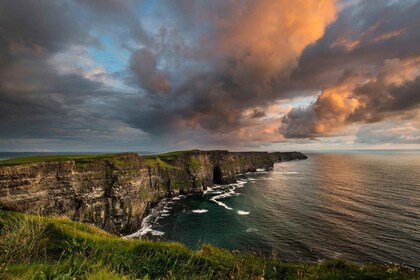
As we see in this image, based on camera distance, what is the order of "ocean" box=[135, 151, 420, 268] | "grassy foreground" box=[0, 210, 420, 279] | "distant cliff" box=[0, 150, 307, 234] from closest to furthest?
"grassy foreground" box=[0, 210, 420, 279], "distant cliff" box=[0, 150, 307, 234], "ocean" box=[135, 151, 420, 268]

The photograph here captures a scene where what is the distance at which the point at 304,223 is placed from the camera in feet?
168

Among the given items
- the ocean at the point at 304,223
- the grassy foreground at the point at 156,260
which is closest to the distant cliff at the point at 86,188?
the ocean at the point at 304,223

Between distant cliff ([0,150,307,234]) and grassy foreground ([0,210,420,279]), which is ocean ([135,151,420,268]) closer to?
distant cliff ([0,150,307,234])

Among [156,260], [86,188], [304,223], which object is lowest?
[304,223]

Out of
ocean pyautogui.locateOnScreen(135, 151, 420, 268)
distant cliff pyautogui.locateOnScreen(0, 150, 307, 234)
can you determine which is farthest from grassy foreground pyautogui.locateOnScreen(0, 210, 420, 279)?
distant cliff pyautogui.locateOnScreen(0, 150, 307, 234)

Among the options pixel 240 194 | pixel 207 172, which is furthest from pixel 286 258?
pixel 207 172

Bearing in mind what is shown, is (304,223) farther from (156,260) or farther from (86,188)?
(156,260)

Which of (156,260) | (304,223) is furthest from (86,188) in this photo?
(304,223)

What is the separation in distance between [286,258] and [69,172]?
1681 inches

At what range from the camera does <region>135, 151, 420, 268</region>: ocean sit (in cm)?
3859

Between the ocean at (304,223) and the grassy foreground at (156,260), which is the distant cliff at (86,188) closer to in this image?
the ocean at (304,223)

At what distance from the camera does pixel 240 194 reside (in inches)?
3349

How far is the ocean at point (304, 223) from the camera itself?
127 ft

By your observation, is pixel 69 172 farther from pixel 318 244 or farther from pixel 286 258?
pixel 318 244
